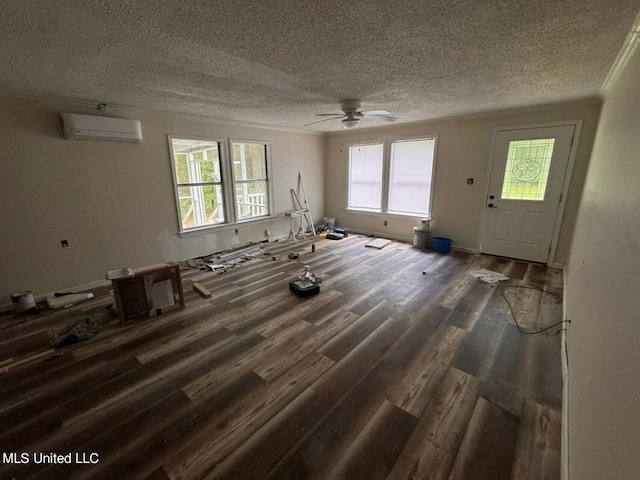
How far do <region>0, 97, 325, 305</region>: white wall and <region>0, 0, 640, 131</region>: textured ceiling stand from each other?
0.52m

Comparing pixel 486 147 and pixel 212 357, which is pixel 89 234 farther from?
pixel 486 147

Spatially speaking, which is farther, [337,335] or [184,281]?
[184,281]

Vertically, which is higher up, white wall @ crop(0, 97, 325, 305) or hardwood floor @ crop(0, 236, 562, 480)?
white wall @ crop(0, 97, 325, 305)

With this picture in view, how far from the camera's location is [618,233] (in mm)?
1276

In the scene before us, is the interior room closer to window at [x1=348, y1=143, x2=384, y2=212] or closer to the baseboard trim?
the baseboard trim

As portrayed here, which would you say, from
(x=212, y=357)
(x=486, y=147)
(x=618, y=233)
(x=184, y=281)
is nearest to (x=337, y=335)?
(x=212, y=357)

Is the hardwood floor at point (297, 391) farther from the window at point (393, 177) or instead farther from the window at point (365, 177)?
the window at point (365, 177)

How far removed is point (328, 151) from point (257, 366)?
5692 millimetres

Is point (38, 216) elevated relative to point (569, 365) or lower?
elevated

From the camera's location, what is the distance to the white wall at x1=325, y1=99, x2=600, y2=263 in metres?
3.84

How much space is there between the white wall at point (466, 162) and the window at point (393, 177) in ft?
0.57

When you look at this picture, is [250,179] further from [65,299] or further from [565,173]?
[565,173]

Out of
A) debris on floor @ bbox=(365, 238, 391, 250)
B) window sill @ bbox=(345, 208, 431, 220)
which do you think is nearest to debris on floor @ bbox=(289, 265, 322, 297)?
debris on floor @ bbox=(365, 238, 391, 250)

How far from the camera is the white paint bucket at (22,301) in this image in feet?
9.83
